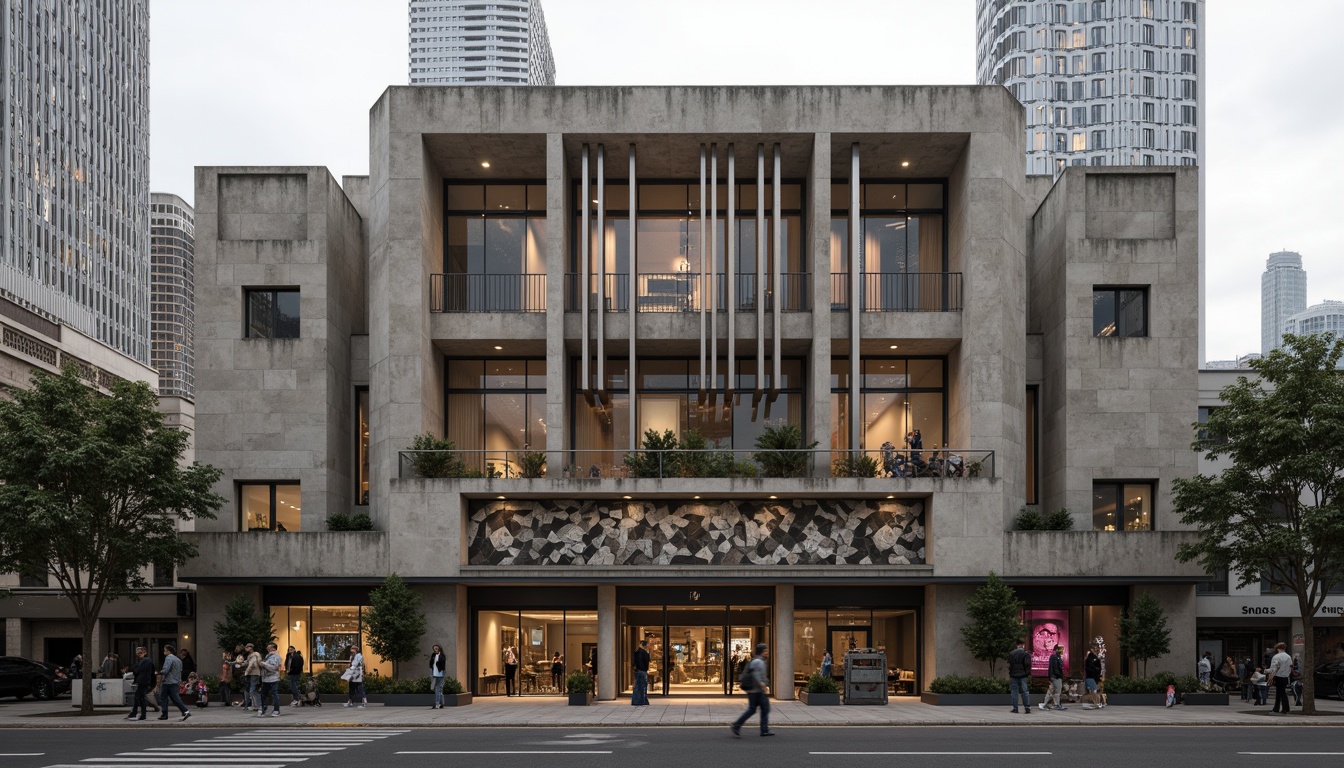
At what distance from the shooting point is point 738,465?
113 ft

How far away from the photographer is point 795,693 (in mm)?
35062

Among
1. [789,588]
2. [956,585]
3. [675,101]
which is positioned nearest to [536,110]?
[675,101]

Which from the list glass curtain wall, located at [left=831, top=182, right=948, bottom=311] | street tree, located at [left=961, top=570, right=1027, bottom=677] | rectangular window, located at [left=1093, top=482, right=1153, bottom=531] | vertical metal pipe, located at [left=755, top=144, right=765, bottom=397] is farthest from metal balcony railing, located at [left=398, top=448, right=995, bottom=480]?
glass curtain wall, located at [left=831, top=182, right=948, bottom=311]

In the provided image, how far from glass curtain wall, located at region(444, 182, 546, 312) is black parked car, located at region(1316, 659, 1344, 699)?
29441 millimetres

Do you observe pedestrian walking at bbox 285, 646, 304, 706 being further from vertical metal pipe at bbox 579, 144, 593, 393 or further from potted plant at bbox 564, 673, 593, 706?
Answer: vertical metal pipe at bbox 579, 144, 593, 393

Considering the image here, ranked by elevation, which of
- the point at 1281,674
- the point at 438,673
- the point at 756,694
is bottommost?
the point at 438,673

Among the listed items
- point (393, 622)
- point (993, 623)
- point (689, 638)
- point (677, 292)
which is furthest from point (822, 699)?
point (677, 292)

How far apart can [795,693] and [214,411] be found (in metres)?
20.5

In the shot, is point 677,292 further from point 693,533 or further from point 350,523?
point 350,523

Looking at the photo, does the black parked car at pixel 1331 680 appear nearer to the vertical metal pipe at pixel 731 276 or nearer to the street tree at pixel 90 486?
the vertical metal pipe at pixel 731 276

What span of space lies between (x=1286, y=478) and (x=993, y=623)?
8701 millimetres

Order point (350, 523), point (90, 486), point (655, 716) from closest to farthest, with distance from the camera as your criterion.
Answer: point (655, 716)
point (90, 486)
point (350, 523)

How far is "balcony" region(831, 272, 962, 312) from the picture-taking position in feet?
124

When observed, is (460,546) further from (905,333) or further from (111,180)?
(111,180)
